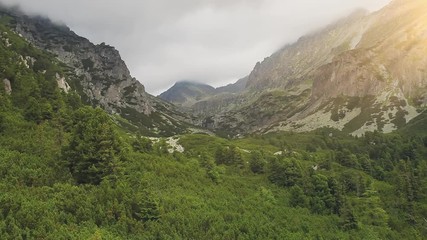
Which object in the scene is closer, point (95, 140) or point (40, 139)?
point (95, 140)

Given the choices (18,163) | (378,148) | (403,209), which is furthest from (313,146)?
(18,163)

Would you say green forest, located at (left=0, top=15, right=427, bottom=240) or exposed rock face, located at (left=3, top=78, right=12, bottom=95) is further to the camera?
exposed rock face, located at (left=3, top=78, right=12, bottom=95)

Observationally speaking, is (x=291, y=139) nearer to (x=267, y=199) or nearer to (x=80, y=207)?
(x=267, y=199)

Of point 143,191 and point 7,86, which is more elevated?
point 7,86

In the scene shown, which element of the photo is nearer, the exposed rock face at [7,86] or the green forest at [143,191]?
the green forest at [143,191]

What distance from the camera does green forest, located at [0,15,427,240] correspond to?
3666 cm

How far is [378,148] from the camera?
5507 inches

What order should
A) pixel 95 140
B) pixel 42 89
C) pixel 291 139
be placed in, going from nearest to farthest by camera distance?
pixel 95 140
pixel 42 89
pixel 291 139

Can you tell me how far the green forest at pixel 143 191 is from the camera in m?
36.7

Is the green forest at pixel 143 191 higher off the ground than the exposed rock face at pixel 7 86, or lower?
lower

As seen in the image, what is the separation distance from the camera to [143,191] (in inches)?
1759

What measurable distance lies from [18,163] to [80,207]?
13.0 meters

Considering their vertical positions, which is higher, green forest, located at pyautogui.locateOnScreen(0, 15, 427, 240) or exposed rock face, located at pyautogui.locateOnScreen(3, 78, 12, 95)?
exposed rock face, located at pyautogui.locateOnScreen(3, 78, 12, 95)

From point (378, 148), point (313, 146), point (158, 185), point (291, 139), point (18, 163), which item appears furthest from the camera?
point (291, 139)
